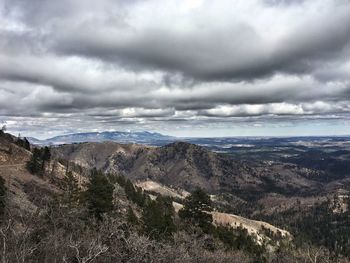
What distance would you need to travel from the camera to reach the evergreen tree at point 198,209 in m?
83.6

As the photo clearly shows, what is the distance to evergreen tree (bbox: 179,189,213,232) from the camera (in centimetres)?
8362

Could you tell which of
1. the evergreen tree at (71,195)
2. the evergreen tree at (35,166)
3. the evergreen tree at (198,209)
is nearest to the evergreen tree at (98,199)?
the evergreen tree at (71,195)

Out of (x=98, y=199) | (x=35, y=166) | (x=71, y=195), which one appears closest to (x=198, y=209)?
(x=98, y=199)

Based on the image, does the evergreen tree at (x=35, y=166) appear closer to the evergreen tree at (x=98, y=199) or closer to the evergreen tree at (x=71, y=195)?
the evergreen tree at (x=71, y=195)

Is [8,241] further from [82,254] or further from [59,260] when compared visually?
[82,254]

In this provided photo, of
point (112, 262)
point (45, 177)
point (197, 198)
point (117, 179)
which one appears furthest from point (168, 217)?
point (117, 179)

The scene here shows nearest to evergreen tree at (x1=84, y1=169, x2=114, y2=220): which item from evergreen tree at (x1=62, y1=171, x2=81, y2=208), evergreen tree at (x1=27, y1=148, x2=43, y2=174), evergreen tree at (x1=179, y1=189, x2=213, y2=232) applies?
evergreen tree at (x1=62, y1=171, x2=81, y2=208)

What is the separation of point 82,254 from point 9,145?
158m

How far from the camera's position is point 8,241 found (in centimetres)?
3042

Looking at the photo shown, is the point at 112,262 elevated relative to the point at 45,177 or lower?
elevated

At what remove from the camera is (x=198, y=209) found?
Answer: 8500 cm

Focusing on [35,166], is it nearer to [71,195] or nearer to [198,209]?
[71,195]

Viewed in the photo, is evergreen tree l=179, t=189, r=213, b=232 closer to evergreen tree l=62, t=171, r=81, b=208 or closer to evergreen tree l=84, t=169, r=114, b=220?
evergreen tree l=84, t=169, r=114, b=220

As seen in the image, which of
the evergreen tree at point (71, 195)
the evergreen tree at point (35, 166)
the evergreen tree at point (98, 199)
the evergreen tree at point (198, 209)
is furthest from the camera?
the evergreen tree at point (35, 166)
